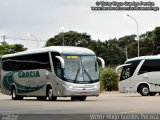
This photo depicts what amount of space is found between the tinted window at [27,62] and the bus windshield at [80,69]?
168cm

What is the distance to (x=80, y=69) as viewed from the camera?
98.4ft

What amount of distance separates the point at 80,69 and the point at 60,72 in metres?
1.13

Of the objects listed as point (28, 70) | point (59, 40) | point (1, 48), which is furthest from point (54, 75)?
point (59, 40)

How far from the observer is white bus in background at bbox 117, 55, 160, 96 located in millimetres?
38531

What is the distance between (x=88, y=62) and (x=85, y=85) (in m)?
1.48

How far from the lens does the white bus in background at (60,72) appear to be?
97.6 ft

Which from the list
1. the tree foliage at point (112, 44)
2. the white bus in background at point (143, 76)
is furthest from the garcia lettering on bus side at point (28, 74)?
the tree foliage at point (112, 44)

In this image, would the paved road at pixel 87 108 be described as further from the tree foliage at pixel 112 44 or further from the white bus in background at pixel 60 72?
the tree foliage at pixel 112 44

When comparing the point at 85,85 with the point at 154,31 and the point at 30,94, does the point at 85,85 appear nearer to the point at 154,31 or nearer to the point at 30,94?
the point at 30,94

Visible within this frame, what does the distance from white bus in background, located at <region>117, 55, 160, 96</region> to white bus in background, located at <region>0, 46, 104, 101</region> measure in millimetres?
7267

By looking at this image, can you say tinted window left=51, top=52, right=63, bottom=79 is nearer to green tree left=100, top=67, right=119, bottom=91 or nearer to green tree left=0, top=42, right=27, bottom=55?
green tree left=100, top=67, right=119, bottom=91

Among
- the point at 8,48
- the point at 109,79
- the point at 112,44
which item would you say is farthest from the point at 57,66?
the point at 112,44

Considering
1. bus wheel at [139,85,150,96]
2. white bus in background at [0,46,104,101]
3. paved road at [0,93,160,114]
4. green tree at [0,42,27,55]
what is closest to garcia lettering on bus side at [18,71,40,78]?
white bus in background at [0,46,104,101]

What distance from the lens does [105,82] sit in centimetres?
4744
